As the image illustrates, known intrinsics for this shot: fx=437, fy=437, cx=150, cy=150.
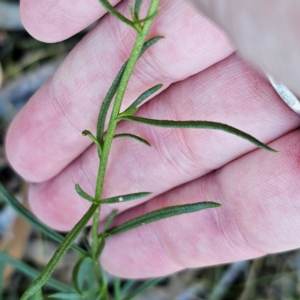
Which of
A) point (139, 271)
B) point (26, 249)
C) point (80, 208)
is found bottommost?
point (139, 271)

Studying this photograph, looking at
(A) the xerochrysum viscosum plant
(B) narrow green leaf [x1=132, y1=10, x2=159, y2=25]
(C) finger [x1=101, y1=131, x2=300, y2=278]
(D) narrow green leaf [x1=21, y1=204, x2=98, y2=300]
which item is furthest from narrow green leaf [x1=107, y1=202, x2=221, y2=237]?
(B) narrow green leaf [x1=132, y1=10, x2=159, y2=25]

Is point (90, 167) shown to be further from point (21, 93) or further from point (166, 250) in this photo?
point (21, 93)

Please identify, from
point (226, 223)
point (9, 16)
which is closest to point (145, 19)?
point (226, 223)

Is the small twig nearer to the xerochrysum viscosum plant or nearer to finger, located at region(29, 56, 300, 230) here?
finger, located at region(29, 56, 300, 230)

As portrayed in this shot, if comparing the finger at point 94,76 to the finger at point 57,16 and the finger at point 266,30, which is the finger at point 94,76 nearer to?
the finger at point 57,16

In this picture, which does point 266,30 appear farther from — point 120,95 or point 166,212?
point 166,212

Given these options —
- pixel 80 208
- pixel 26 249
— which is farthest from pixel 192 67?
pixel 26 249

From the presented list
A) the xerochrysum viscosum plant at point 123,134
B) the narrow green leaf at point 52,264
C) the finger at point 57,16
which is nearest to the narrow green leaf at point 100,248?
the xerochrysum viscosum plant at point 123,134
